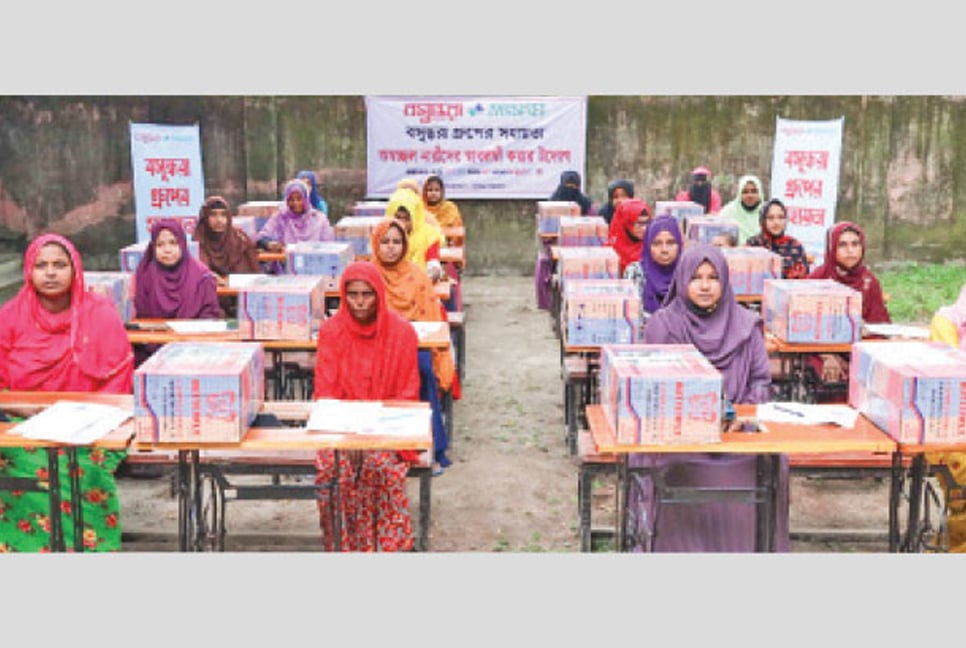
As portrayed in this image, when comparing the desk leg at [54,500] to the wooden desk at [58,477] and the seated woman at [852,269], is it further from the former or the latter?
the seated woman at [852,269]

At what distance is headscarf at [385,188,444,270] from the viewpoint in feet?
30.9

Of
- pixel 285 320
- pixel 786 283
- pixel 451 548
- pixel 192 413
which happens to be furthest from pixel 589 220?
pixel 192 413

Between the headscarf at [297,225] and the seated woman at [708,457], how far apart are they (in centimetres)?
605

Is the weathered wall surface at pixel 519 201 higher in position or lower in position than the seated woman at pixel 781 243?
higher

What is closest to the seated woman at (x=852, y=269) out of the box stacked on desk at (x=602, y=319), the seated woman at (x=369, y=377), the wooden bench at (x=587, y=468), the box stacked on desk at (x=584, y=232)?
the box stacked on desk at (x=602, y=319)

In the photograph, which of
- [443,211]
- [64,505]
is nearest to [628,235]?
[443,211]

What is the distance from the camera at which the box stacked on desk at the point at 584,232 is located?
1015 cm

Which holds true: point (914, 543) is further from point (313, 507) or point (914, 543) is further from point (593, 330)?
point (313, 507)

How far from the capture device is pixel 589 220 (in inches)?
405

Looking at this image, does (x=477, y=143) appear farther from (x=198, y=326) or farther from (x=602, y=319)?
(x=602, y=319)

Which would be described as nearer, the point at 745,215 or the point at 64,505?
the point at 64,505

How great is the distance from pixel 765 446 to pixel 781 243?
4652 mm

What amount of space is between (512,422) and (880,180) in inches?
328

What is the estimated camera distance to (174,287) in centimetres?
714
